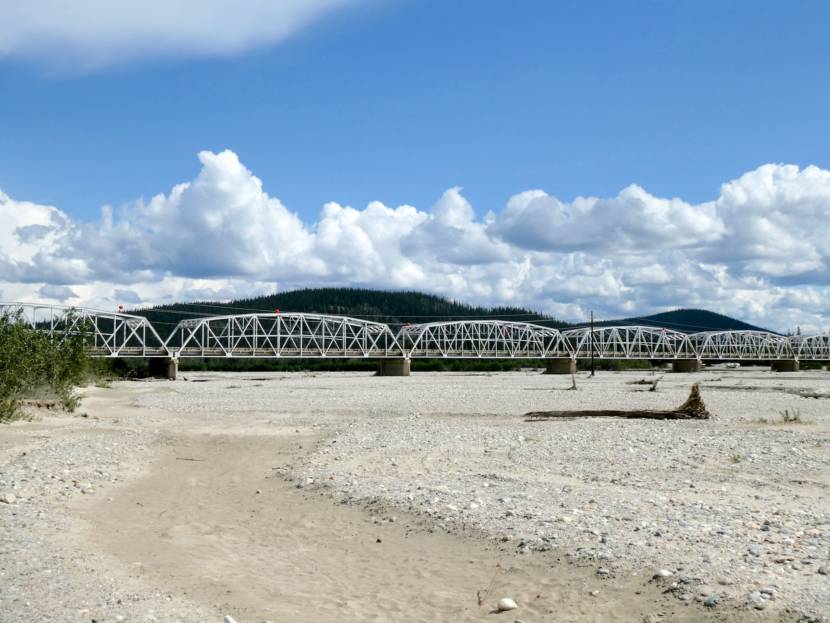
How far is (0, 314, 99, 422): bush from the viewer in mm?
30875

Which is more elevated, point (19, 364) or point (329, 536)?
point (19, 364)

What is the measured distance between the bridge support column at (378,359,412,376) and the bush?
309 ft

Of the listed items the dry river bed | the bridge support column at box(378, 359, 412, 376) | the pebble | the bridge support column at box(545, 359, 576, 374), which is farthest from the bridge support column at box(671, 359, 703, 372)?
the pebble

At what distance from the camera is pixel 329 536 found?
12.8 meters

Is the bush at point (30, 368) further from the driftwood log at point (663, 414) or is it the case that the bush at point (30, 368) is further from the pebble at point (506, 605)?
the pebble at point (506, 605)

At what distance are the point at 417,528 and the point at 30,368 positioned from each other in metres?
27.8

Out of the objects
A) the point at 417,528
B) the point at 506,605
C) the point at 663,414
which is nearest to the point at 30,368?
the point at 417,528

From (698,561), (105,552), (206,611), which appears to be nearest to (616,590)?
(698,561)

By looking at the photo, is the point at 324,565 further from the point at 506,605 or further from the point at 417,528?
the point at 506,605

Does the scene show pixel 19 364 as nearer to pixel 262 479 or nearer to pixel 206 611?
pixel 262 479

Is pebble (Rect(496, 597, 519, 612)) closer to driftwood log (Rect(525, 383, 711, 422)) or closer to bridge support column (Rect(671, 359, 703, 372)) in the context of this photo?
driftwood log (Rect(525, 383, 711, 422))

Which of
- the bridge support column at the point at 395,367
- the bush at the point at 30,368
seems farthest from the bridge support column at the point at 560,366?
the bush at the point at 30,368

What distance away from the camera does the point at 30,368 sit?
112 feet

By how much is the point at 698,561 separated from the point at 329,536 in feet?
20.0
